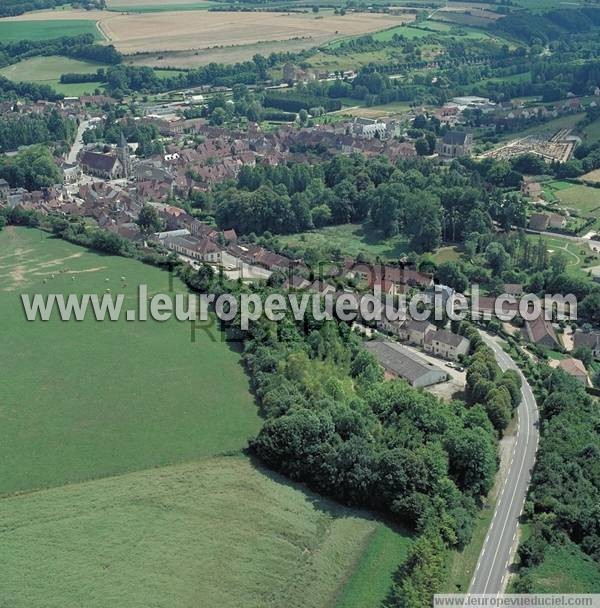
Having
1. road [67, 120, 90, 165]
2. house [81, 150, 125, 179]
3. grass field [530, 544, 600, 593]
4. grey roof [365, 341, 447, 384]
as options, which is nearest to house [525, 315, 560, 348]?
grey roof [365, 341, 447, 384]

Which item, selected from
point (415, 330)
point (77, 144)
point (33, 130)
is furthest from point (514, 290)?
point (33, 130)

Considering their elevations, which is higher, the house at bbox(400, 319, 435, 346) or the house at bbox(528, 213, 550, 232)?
the house at bbox(528, 213, 550, 232)

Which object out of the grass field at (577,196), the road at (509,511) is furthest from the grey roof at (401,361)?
the grass field at (577,196)

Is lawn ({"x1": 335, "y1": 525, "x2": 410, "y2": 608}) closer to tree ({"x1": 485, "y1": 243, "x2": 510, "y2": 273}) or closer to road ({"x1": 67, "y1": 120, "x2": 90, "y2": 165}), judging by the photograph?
tree ({"x1": 485, "y1": 243, "x2": 510, "y2": 273})

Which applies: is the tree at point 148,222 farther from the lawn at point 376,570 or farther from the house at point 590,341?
the lawn at point 376,570

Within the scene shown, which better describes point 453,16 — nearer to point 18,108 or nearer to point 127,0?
point 127,0

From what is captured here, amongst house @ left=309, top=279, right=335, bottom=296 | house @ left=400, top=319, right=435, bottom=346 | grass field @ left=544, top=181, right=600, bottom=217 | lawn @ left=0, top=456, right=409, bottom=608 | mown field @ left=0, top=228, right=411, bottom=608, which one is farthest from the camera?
grass field @ left=544, top=181, right=600, bottom=217

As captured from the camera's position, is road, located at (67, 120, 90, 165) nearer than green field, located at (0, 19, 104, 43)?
Yes
